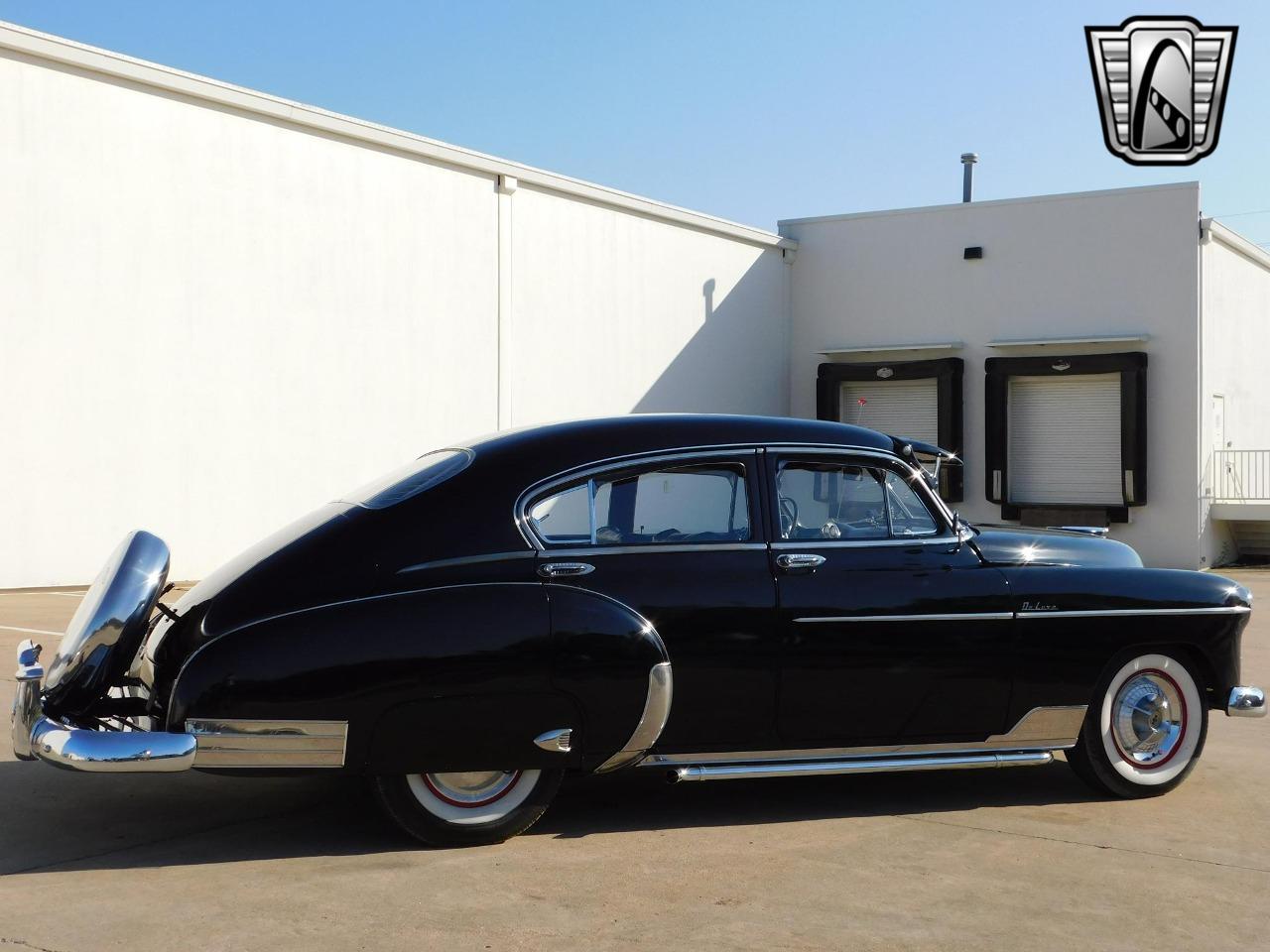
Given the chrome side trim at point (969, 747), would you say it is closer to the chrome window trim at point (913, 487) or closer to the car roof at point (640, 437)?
the chrome window trim at point (913, 487)

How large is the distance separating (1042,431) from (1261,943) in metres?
20.9

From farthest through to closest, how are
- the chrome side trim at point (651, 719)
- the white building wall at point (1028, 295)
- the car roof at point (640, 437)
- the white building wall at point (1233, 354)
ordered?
the white building wall at point (1233, 354)
the white building wall at point (1028, 295)
the car roof at point (640, 437)
the chrome side trim at point (651, 719)

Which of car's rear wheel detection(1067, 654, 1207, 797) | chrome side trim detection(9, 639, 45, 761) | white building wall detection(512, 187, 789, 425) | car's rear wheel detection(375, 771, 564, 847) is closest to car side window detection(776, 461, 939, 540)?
car's rear wheel detection(1067, 654, 1207, 797)

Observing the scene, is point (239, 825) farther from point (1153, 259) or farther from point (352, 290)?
point (1153, 259)

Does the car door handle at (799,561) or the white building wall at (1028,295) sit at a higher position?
the white building wall at (1028,295)

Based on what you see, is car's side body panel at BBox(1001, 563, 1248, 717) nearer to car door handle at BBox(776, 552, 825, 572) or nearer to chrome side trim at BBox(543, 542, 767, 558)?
car door handle at BBox(776, 552, 825, 572)

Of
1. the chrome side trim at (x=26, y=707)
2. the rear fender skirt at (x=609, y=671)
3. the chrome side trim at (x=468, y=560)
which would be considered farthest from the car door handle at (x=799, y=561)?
the chrome side trim at (x=26, y=707)

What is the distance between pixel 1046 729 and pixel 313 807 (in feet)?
9.68

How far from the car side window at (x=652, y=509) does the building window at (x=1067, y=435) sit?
1922 centimetres

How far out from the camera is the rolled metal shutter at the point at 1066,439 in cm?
2370

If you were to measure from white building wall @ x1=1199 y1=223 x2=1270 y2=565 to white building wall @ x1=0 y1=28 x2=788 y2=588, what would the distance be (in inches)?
385

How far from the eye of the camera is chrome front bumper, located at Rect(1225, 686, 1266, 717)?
19.7 ft

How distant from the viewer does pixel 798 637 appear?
17.7 feet

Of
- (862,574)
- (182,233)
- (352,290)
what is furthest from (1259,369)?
(862,574)
